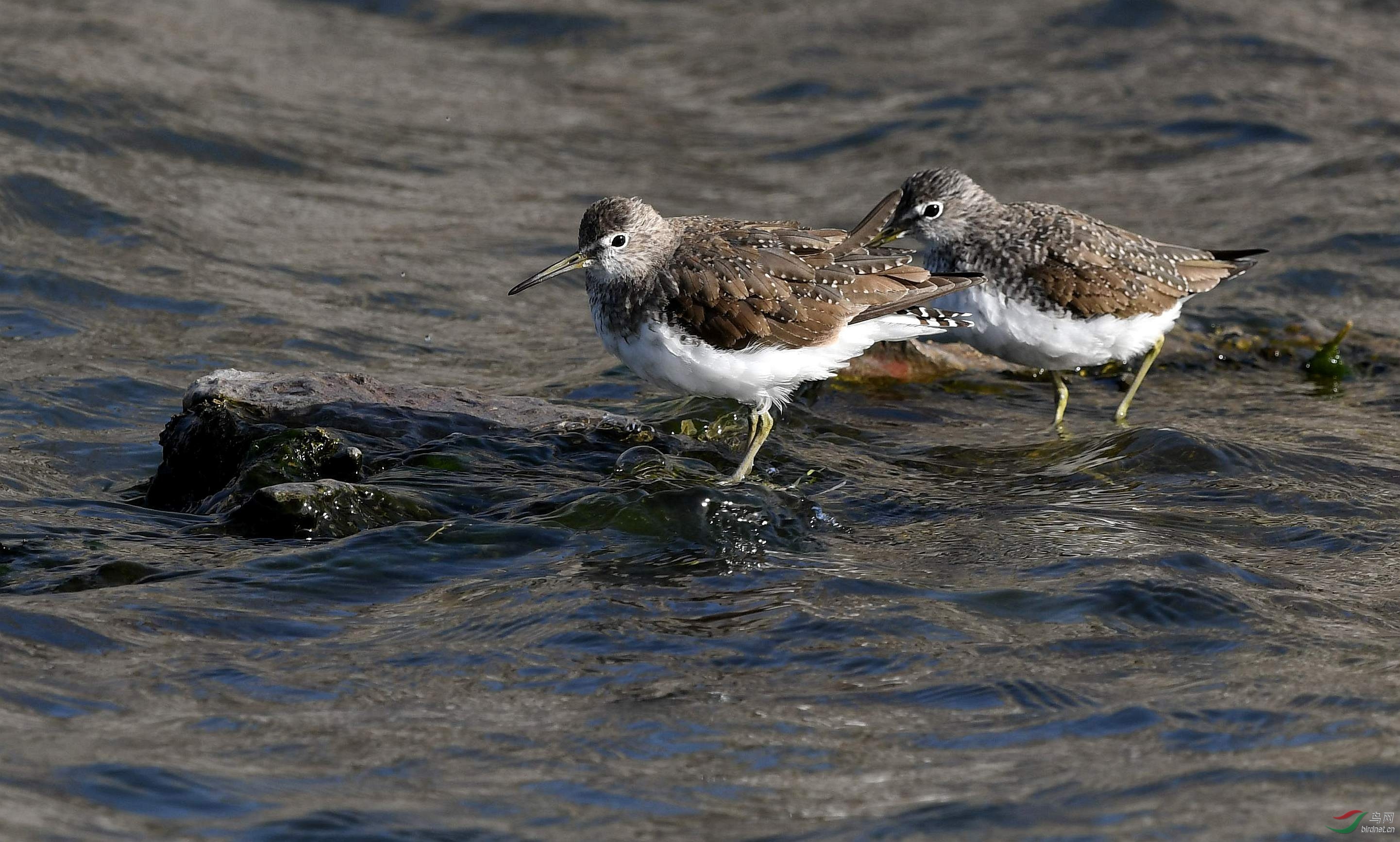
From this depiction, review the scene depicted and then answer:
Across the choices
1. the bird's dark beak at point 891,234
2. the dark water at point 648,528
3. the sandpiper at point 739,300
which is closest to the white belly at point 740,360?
the sandpiper at point 739,300

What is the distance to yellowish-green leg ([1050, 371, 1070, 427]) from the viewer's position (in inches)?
400

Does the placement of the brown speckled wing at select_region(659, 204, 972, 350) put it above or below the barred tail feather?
above

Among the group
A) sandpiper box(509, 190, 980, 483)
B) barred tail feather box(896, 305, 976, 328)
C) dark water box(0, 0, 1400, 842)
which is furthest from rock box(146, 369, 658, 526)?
barred tail feather box(896, 305, 976, 328)

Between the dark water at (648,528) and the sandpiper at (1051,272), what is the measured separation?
67cm

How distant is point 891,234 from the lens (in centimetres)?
1025

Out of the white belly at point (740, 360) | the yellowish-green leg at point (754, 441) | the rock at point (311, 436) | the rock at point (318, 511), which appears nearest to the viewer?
the rock at point (318, 511)

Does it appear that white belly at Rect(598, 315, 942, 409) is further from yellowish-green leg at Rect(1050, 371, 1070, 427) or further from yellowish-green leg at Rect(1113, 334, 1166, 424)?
yellowish-green leg at Rect(1113, 334, 1166, 424)

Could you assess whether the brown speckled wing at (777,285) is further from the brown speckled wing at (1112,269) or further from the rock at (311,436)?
the rock at (311,436)

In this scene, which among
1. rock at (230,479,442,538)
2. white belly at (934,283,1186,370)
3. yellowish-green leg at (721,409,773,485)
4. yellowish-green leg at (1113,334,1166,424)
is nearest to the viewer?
rock at (230,479,442,538)

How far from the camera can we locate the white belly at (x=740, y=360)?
810 cm

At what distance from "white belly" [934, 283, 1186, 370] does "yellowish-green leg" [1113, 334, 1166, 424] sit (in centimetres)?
51

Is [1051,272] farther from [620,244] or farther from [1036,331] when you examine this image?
[620,244]

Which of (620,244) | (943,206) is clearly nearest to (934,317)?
(943,206)

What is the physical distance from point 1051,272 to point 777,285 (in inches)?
83.7
